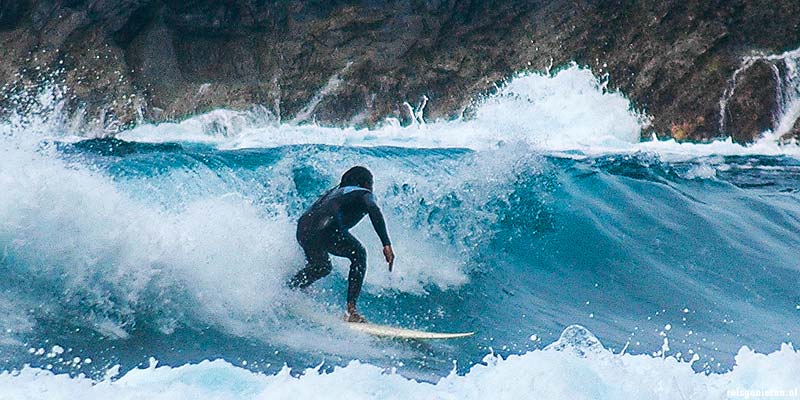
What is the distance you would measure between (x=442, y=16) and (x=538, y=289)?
17.4 m

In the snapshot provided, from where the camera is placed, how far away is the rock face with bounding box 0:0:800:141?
2228 cm

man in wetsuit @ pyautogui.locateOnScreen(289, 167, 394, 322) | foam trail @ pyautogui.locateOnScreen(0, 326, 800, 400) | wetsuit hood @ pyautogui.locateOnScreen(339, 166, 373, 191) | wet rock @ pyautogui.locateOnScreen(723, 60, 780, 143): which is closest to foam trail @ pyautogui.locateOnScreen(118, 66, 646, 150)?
wet rock @ pyautogui.locateOnScreen(723, 60, 780, 143)

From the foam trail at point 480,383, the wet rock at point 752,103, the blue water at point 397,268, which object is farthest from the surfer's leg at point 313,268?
the wet rock at point 752,103

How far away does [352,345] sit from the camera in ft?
17.1

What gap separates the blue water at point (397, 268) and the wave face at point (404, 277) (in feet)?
0.06

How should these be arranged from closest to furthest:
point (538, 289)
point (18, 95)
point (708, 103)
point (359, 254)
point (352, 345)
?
point (352, 345) → point (359, 254) → point (538, 289) → point (708, 103) → point (18, 95)

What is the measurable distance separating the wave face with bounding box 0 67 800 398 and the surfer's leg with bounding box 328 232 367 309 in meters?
0.21

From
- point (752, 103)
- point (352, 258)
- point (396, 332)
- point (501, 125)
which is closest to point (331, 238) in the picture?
point (352, 258)

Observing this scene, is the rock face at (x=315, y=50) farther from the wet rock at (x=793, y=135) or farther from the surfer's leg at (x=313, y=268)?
the surfer's leg at (x=313, y=268)

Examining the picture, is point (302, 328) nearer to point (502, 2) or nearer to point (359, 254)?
point (359, 254)

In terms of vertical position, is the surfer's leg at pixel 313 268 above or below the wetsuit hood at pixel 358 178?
below

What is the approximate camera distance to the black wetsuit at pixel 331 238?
5832 mm

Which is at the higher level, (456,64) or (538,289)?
(538,289)

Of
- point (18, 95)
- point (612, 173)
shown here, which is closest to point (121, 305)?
point (612, 173)
